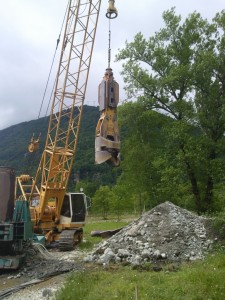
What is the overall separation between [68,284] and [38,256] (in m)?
5.12

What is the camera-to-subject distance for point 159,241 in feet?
40.4

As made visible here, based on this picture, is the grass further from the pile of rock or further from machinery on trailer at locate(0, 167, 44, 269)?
machinery on trailer at locate(0, 167, 44, 269)

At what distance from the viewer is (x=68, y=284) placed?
874 centimetres

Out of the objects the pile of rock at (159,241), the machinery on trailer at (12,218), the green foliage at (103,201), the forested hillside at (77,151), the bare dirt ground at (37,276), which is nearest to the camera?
the bare dirt ground at (37,276)

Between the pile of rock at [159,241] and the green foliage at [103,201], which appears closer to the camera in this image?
the pile of rock at [159,241]

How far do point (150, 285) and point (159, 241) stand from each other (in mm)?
4175

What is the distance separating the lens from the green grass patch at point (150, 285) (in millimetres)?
7531

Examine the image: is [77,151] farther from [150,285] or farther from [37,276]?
[150,285]

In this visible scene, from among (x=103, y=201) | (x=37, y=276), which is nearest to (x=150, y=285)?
(x=37, y=276)

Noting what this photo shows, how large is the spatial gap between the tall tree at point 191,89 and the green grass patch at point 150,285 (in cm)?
1126

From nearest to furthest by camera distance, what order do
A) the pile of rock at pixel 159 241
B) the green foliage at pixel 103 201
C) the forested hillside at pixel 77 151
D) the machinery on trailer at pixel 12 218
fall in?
the pile of rock at pixel 159 241 < the machinery on trailer at pixel 12 218 < the green foliage at pixel 103 201 < the forested hillside at pixel 77 151

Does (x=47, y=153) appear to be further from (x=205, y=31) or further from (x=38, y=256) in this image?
(x=205, y=31)

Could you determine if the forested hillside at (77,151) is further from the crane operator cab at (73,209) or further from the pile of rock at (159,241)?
the pile of rock at (159,241)

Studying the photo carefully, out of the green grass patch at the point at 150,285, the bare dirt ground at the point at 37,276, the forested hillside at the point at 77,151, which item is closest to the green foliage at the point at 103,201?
the forested hillside at the point at 77,151
